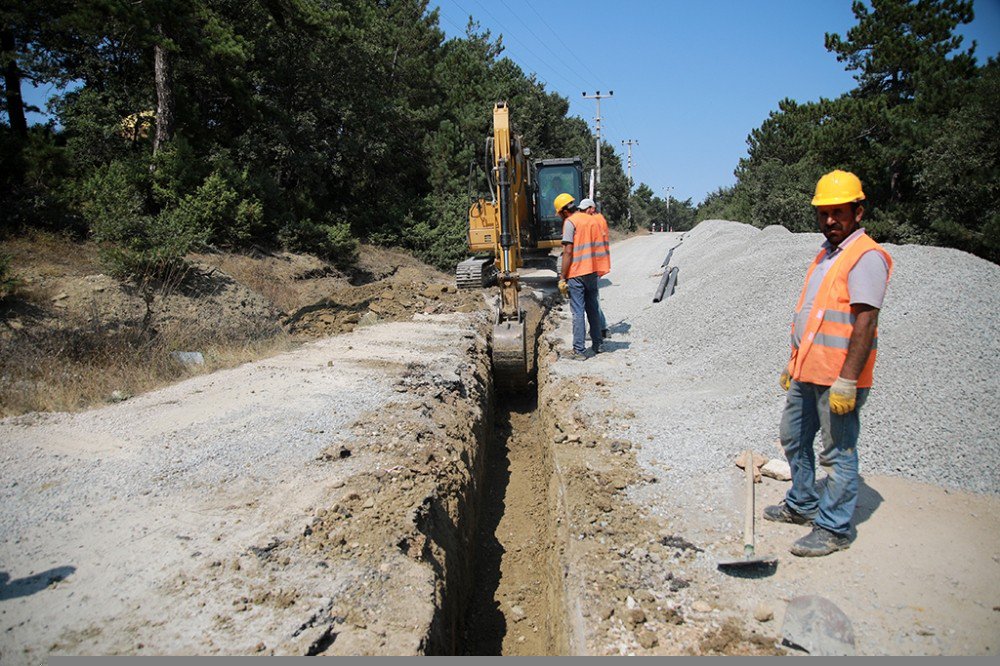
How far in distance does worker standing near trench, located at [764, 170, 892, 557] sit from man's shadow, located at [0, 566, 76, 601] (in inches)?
153

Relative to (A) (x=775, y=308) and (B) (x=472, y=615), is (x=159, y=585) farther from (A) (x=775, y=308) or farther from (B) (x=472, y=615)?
(A) (x=775, y=308)

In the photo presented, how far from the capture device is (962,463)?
155 inches

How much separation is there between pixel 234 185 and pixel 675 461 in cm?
1338

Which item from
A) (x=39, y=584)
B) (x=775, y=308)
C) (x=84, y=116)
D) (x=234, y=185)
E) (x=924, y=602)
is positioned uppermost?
(x=84, y=116)

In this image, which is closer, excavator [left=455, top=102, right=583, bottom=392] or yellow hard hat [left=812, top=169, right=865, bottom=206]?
yellow hard hat [left=812, top=169, right=865, bottom=206]

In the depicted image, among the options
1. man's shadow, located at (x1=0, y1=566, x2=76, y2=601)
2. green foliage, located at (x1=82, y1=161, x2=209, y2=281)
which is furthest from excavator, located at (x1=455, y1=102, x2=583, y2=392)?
green foliage, located at (x1=82, y1=161, x2=209, y2=281)

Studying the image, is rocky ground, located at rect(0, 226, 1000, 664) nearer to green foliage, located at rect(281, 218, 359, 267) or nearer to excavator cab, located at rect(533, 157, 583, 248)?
excavator cab, located at rect(533, 157, 583, 248)

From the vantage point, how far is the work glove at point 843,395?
310cm

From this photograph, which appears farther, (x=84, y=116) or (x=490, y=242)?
(x=84, y=116)

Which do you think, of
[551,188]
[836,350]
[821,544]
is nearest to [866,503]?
[821,544]

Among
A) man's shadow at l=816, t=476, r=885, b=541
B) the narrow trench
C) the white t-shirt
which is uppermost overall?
the white t-shirt

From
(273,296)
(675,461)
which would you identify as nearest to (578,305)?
(675,461)

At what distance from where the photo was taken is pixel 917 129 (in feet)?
59.4

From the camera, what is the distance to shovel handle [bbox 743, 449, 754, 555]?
3.47 metres
